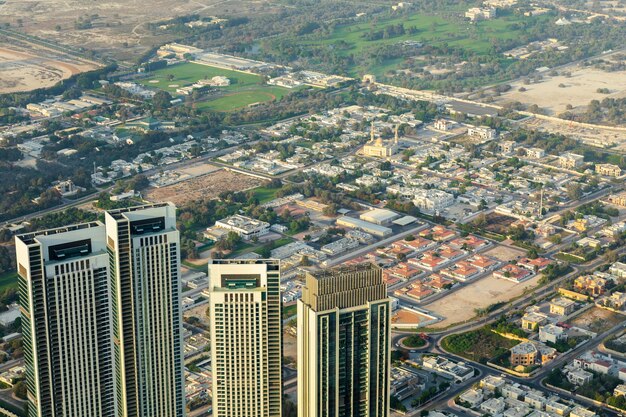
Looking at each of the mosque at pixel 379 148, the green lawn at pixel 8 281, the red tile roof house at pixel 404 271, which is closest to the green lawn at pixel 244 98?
the mosque at pixel 379 148

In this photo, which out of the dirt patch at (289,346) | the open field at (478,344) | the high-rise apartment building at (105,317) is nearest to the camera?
the high-rise apartment building at (105,317)

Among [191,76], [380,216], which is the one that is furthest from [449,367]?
[191,76]

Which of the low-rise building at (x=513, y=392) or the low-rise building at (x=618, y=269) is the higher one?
the low-rise building at (x=618, y=269)

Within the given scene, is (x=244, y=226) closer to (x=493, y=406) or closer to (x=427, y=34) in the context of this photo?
(x=493, y=406)

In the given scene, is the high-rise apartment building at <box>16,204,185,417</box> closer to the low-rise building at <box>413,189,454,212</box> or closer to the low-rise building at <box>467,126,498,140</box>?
the low-rise building at <box>413,189,454,212</box>

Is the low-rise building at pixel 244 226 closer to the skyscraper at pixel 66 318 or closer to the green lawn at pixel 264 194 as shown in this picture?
the green lawn at pixel 264 194
